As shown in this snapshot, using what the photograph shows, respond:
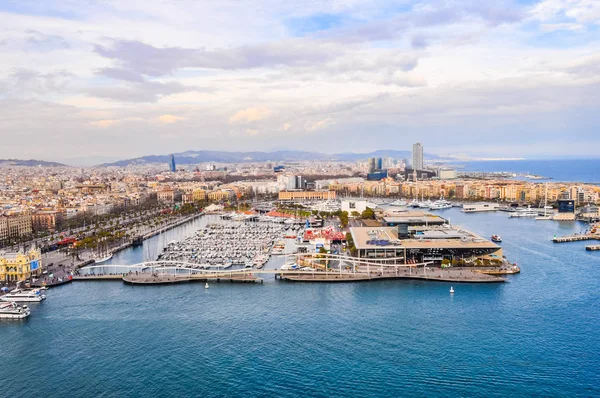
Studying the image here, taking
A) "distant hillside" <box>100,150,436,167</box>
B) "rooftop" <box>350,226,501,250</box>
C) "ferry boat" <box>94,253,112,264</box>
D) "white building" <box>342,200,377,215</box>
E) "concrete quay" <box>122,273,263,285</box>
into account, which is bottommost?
"concrete quay" <box>122,273,263,285</box>

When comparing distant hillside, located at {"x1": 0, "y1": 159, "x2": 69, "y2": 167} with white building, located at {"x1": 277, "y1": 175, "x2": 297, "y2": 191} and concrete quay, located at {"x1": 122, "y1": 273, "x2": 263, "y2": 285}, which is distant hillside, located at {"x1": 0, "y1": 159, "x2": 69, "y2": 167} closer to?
white building, located at {"x1": 277, "y1": 175, "x2": 297, "y2": 191}

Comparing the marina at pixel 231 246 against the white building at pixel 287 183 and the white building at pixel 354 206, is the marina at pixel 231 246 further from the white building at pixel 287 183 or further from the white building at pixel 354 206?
the white building at pixel 287 183

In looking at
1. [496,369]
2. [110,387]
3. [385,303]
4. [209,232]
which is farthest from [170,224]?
[496,369]

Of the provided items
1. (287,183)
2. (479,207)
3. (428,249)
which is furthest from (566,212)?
(287,183)

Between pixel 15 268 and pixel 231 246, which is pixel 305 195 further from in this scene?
pixel 15 268

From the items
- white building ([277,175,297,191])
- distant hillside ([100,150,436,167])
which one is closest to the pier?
white building ([277,175,297,191])

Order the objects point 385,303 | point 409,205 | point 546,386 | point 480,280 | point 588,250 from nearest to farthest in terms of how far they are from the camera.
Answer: point 546,386, point 385,303, point 480,280, point 588,250, point 409,205

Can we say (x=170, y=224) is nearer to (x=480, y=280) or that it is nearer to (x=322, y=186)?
(x=480, y=280)

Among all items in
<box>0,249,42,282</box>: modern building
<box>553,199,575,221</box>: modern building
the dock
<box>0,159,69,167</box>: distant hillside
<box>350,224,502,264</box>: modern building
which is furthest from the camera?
<box>0,159,69,167</box>: distant hillside
